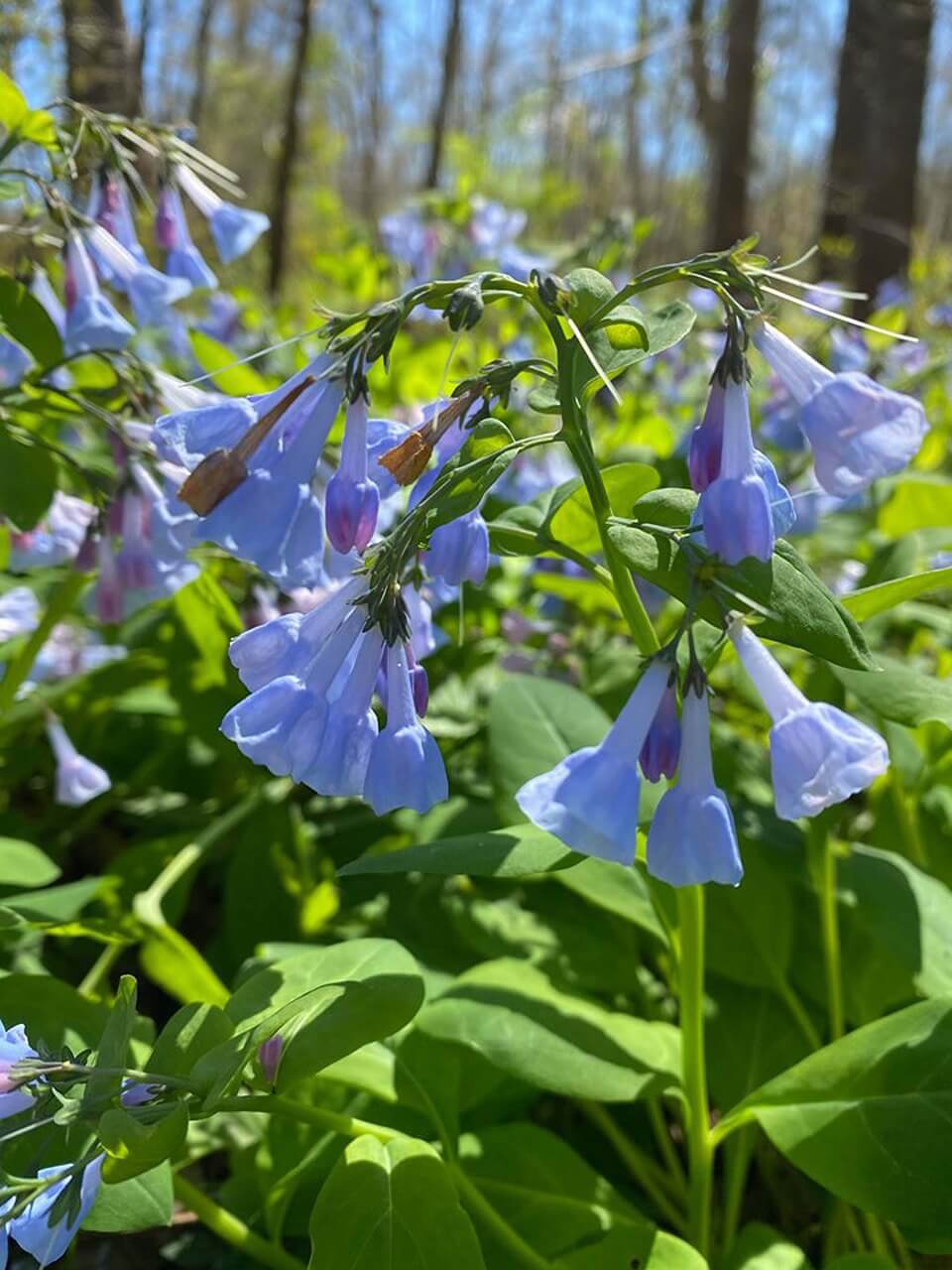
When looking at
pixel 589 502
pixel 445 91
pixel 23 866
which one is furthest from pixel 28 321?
pixel 445 91

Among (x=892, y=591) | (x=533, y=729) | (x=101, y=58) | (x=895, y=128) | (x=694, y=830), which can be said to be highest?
(x=895, y=128)

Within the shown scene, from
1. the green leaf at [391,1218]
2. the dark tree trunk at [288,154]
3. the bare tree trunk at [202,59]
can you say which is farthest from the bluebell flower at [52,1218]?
the bare tree trunk at [202,59]

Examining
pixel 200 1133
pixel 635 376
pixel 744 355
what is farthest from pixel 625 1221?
pixel 635 376

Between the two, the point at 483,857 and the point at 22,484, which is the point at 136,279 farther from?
the point at 483,857

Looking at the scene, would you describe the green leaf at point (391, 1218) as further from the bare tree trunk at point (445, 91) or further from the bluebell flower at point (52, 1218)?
the bare tree trunk at point (445, 91)

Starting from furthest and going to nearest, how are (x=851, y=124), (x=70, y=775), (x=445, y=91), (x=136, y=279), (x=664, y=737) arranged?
(x=445, y=91) → (x=851, y=124) → (x=70, y=775) → (x=136, y=279) → (x=664, y=737)

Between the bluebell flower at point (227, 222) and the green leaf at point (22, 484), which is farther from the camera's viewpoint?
the bluebell flower at point (227, 222)

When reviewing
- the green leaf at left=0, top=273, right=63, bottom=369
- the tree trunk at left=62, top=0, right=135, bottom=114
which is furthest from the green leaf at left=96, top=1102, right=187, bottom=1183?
the tree trunk at left=62, top=0, right=135, bottom=114
